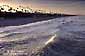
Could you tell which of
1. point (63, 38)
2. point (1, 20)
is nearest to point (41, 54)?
point (63, 38)

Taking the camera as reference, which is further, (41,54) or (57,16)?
(57,16)

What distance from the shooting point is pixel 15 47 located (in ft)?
31.3

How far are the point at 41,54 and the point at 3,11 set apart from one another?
44.2 ft

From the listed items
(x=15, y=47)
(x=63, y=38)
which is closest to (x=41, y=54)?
(x=15, y=47)

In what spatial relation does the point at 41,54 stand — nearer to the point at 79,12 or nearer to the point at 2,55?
the point at 2,55

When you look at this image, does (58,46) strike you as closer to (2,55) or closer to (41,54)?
(41,54)

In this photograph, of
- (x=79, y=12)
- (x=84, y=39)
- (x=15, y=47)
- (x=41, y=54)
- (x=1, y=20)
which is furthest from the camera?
(x=79, y=12)

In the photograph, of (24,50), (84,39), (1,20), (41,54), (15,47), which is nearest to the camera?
(41,54)

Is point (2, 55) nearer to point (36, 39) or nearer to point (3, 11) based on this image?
point (36, 39)

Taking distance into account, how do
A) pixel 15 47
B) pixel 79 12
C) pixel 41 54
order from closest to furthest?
pixel 41 54
pixel 15 47
pixel 79 12

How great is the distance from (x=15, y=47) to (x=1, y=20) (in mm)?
10290

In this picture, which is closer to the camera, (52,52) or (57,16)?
(52,52)

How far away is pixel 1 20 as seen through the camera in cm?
1958

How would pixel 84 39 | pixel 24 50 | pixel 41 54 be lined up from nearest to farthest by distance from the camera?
pixel 41 54 < pixel 24 50 < pixel 84 39
